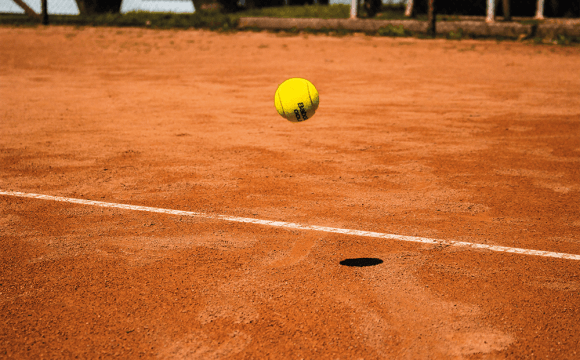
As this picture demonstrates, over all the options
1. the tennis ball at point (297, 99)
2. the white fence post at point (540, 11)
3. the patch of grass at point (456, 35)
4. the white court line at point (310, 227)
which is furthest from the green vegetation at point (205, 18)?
the white court line at point (310, 227)

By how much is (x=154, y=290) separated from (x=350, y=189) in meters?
2.42

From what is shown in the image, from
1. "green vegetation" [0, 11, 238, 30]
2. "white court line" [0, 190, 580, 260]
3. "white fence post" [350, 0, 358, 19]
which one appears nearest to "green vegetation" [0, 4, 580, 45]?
"green vegetation" [0, 11, 238, 30]

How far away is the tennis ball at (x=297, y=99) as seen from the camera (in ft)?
16.5

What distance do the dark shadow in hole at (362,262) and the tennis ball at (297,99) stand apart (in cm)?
175

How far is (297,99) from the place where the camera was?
502 centimetres

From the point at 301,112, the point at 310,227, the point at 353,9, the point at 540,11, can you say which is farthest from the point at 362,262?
the point at 540,11

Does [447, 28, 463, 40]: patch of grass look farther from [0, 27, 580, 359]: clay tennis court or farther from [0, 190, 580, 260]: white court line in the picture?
[0, 190, 580, 260]: white court line

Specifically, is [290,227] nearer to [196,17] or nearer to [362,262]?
[362,262]

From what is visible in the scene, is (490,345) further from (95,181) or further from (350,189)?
(95,181)

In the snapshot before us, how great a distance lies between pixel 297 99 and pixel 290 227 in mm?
1290

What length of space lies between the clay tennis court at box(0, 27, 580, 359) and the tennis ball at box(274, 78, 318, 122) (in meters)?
0.74

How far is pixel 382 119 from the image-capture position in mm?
8406

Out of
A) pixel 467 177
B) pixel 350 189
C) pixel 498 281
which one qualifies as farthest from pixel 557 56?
pixel 498 281

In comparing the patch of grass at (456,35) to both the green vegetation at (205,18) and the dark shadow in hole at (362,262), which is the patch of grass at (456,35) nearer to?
the green vegetation at (205,18)
